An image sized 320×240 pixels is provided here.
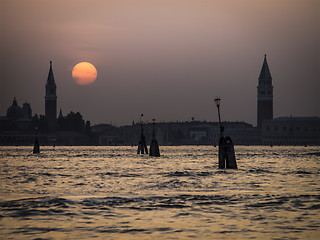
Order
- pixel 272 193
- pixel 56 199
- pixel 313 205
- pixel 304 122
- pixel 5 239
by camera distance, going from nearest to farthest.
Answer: pixel 5 239 → pixel 313 205 → pixel 56 199 → pixel 272 193 → pixel 304 122

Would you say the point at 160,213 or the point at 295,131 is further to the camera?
the point at 295,131

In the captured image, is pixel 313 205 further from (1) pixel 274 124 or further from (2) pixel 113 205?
(1) pixel 274 124

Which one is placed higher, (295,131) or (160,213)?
(295,131)

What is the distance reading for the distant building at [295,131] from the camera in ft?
634

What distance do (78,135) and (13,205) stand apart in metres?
185

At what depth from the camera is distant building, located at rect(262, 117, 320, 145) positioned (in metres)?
193

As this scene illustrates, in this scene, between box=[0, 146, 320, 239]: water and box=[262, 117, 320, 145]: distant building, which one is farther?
box=[262, 117, 320, 145]: distant building

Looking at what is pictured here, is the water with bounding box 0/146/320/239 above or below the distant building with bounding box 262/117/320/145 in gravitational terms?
below

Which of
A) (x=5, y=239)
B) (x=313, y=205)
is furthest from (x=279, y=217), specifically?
(x=5, y=239)

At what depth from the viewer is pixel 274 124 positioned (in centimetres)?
19538

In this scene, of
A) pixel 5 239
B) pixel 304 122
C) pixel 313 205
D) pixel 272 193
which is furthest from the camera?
pixel 304 122

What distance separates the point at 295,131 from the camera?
634 feet

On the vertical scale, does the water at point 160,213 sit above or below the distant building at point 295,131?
below

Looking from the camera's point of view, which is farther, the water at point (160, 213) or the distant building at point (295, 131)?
the distant building at point (295, 131)
